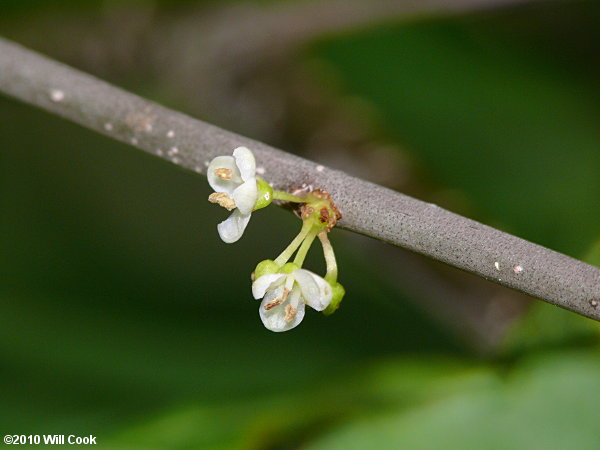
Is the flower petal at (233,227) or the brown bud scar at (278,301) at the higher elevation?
the flower petal at (233,227)

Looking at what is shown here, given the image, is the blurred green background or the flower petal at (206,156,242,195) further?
the blurred green background

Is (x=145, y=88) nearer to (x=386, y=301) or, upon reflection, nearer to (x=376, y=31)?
(x=376, y=31)

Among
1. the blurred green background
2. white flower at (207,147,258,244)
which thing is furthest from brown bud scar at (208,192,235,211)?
the blurred green background

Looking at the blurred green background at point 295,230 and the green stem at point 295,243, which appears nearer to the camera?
the green stem at point 295,243

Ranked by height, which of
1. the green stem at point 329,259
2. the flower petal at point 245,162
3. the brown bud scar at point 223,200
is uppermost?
the flower petal at point 245,162

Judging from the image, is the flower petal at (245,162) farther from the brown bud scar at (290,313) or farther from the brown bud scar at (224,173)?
the brown bud scar at (290,313)

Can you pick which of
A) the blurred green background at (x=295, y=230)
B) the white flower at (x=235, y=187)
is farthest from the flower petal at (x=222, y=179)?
the blurred green background at (x=295, y=230)

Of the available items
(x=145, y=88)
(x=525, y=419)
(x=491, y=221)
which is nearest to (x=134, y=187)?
(x=145, y=88)

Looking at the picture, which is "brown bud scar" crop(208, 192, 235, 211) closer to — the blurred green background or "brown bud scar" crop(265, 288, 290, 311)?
"brown bud scar" crop(265, 288, 290, 311)
